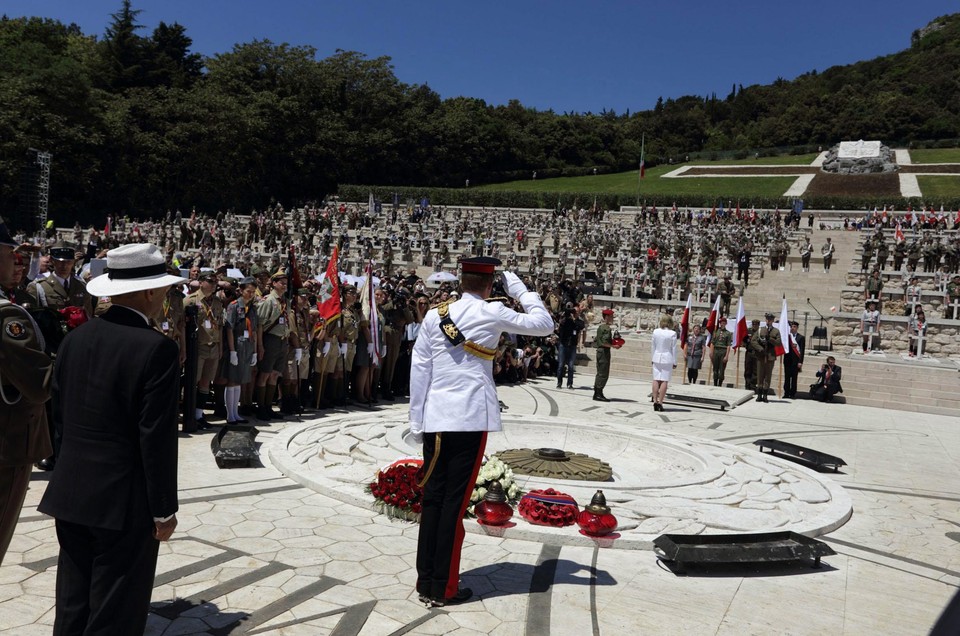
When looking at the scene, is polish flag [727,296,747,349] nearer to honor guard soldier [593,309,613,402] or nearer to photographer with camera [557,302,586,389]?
photographer with camera [557,302,586,389]

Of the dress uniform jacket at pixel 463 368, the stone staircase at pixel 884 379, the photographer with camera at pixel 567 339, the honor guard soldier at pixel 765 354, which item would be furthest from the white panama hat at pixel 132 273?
the stone staircase at pixel 884 379

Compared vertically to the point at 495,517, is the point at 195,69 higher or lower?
higher

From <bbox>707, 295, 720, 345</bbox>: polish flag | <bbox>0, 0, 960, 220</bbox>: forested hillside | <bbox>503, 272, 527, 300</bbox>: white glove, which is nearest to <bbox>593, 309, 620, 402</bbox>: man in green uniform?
<bbox>707, 295, 720, 345</bbox>: polish flag

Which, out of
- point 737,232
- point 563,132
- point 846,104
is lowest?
point 737,232

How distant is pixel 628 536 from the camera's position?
5.95 m

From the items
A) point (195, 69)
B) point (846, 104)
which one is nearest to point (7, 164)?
point (195, 69)

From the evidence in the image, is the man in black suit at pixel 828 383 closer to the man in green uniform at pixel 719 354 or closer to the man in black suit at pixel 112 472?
the man in green uniform at pixel 719 354

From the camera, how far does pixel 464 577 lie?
5031 mm

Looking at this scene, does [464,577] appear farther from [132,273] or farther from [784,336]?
[784,336]

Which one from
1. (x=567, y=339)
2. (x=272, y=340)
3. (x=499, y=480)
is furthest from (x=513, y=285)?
(x=567, y=339)

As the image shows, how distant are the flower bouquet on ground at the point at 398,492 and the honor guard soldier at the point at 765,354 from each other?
1238cm

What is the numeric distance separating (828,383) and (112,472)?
17.2 m

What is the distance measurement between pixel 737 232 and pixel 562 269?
11.9 metres

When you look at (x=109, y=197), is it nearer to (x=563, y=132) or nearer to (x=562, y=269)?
(x=562, y=269)
